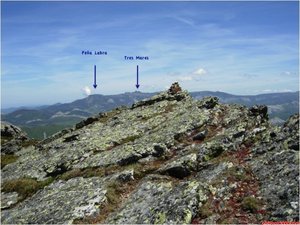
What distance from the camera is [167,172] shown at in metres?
31.5

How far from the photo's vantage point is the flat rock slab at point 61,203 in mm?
28531

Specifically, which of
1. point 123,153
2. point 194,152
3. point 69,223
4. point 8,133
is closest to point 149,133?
point 123,153

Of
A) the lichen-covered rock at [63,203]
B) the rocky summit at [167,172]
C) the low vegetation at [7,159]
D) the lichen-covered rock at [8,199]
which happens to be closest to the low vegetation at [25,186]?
the rocky summit at [167,172]

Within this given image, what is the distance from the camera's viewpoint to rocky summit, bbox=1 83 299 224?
24531mm

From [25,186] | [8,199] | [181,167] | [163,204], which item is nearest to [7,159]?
[25,186]

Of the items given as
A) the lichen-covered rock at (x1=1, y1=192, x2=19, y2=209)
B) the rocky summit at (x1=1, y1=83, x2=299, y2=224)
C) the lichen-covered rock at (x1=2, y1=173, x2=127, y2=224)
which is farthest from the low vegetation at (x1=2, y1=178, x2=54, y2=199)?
the lichen-covered rock at (x1=2, y1=173, x2=127, y2=224)

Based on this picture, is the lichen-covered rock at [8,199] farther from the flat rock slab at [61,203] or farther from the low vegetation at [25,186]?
the flat rock slab at [61,203]

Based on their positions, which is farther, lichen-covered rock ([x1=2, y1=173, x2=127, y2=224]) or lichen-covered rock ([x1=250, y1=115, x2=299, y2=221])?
lichen-covered rock ([x1=2, y1=173, x2=127, y2=224])

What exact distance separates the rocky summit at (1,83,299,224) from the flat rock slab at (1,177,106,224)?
0.11 meters

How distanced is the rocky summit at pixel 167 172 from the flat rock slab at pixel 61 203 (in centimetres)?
11

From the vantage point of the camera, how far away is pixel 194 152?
1319 inches

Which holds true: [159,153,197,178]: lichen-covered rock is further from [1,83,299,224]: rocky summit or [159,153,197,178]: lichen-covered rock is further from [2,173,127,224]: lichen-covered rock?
[2,173,127,224]: lichen-covered rock

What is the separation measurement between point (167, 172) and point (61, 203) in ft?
30.8

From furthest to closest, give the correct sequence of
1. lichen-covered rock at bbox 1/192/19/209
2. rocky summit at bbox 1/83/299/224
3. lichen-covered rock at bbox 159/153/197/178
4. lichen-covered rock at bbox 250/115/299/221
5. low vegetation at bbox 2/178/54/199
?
low vegetation at bbox 2/178/54/199
lichen-covered rock at bbox 1/192/19/209
lichen-covered rock at bbox 159/153/197/178
rocky summit at bbox 1/83/299/224
lichen-covered rock at bbox 250/115/299/221
